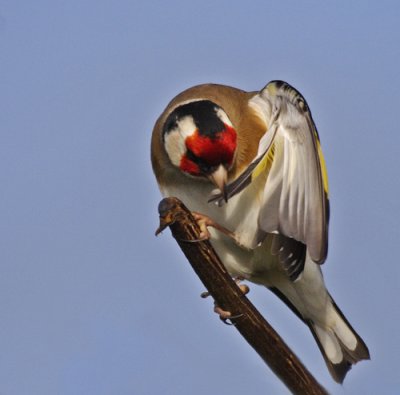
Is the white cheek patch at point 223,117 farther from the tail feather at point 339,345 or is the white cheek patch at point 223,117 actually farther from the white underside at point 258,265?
the tail feather at point 339,345

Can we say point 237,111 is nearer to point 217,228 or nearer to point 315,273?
point 217,228

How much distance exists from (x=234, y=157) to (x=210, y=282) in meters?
1.38

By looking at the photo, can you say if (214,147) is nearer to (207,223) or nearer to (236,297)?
(207,223)

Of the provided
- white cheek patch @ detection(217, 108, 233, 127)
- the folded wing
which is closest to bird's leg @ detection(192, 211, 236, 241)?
the folded wing

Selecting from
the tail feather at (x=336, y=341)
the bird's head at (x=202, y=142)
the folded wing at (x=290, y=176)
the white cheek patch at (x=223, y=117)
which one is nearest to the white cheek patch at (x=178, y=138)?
the bird's head at (x=202, y=142)

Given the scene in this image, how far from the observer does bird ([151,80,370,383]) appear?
5219mm

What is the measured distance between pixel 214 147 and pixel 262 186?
0.48 meters

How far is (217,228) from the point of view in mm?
5484

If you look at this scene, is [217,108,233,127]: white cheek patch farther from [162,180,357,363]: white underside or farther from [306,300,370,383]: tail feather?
[306,300,370,383]: tail feather

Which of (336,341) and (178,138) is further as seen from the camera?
(336,341)

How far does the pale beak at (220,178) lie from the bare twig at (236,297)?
94 cm

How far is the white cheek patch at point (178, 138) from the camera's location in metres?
5.43

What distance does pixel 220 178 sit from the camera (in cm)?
526

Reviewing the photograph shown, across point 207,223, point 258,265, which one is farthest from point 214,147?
point 258,265
